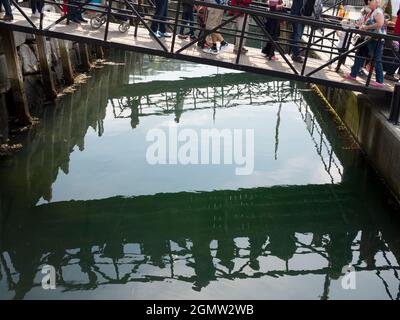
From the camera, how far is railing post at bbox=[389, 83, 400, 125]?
403 inches

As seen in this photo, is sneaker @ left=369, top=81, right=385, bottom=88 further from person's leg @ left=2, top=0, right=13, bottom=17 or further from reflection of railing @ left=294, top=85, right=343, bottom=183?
person's leg @ left=2, top=0, right=13, bottom=17

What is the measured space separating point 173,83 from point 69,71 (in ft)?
15.2

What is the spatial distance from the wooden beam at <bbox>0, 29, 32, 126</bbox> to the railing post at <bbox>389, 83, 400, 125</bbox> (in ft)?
28.0

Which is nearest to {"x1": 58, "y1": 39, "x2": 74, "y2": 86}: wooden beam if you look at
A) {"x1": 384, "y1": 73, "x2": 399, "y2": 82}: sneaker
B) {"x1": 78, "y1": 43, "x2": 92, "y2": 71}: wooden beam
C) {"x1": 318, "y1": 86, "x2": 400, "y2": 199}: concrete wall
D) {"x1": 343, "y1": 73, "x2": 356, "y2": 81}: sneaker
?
{"x1": 78, "y1": 43, "x2": 92, "y2": 71}: wooden beam

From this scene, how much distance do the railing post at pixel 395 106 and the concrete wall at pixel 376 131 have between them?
0.13 metres

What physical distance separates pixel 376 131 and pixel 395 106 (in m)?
Result: 0.97

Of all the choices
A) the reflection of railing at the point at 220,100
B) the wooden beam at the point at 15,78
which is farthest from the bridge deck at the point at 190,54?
the reflection of railing at the point at 220,100

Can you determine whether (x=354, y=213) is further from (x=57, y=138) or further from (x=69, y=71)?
(x=69, y=71)

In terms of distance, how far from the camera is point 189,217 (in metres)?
10.0

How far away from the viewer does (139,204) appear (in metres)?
10.5

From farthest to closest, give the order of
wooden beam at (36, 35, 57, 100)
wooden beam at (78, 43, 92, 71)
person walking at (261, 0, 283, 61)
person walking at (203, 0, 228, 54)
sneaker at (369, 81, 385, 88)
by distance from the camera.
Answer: wooden beam at (78, 43, 92, 71), wooden beam at (36, 35, 57, 100), person walking at (261, 0, 283, 61), person walking at (203, 0, 228, 54), sneaker at (369, 81, 385, 88)

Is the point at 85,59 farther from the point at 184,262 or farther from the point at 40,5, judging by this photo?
the point at 184,262

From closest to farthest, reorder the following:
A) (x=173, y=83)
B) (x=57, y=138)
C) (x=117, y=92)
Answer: (x=57, y=138), (x=117, y=92), (x=173, y=83)
